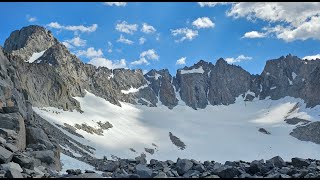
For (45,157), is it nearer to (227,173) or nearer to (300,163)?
(227,173)

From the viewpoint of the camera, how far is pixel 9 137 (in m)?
28.0

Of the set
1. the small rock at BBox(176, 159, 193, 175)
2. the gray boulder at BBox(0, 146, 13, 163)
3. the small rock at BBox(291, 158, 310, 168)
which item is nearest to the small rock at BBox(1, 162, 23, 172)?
the gray boulder at BBox(0, 146, 13, 163)

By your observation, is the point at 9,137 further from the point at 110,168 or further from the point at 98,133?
the point at 98,133

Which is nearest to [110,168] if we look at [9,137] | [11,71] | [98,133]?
[9,137]

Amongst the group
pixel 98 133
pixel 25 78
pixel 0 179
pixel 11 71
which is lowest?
pixel 0 179

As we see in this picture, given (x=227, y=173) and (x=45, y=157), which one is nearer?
(x=227, y=173)

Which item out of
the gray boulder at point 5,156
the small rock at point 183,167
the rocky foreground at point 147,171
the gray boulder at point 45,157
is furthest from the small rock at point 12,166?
the small rock at point 183,167

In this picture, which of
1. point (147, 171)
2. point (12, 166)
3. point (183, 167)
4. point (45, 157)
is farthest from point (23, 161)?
point (183, 167)

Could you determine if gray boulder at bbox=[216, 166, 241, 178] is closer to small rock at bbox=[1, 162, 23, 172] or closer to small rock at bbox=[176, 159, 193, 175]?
small rock at bbox=[176, 159, 193, 175]

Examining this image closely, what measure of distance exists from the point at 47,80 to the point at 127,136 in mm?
40775

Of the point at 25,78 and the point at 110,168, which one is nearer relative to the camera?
the point at 110,168

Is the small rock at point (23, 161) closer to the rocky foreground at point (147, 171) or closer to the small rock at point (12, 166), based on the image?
the rocky foreground at point (147, 171)

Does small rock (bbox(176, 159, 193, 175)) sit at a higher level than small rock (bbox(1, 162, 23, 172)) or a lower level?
higher

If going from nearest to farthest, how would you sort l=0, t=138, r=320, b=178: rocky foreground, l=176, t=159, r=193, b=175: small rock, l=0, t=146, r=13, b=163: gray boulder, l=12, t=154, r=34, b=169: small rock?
l=0, t=138, r=320, b=178: rocky foreground
l=0, t=146, r=13, b=163: gray boulder
l=12, t=154, r=34, b=169: small rock
l=176, t=159, r=193, b=175: small rock
